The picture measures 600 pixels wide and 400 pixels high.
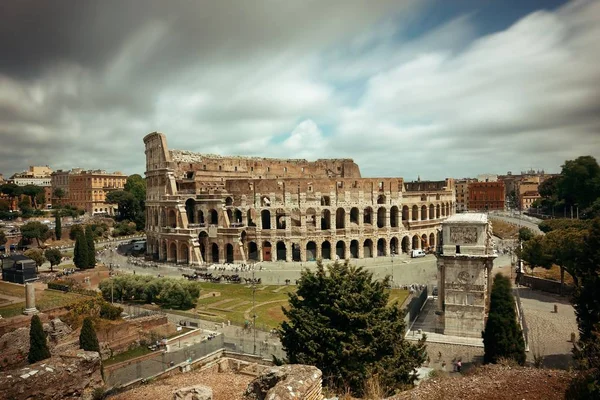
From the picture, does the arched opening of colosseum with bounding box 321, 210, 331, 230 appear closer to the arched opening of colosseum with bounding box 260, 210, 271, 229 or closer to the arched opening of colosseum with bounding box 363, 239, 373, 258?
the arched opening of colosseum with bounding box 363, 239, 373, 258

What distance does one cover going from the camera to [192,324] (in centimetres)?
2453

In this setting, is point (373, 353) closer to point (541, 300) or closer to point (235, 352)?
point (235, 352)

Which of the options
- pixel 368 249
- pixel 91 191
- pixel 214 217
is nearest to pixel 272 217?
pixel 214 217

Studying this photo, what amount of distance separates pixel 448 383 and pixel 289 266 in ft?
107

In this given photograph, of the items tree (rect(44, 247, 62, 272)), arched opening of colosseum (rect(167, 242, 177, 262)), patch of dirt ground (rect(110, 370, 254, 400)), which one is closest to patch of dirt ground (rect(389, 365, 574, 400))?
patch of dirt ground (rect(110, 370, 254, 400))

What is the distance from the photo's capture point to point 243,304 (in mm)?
29078

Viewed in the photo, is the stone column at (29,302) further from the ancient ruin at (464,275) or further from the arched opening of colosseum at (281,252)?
the arched opening of colosseum at (281,252)

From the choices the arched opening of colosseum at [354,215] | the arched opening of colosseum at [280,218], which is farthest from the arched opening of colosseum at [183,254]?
the arched opening of colosseum at [354,215]

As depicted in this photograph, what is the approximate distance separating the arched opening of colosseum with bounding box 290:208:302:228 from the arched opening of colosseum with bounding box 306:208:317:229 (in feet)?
3.75

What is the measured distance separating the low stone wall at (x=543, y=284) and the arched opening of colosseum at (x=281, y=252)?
23.5m

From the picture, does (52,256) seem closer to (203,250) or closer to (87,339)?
(203,250)

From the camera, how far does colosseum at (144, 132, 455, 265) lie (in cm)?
4534

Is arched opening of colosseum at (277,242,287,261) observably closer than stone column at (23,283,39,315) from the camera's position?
No

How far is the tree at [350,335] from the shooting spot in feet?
44.4
